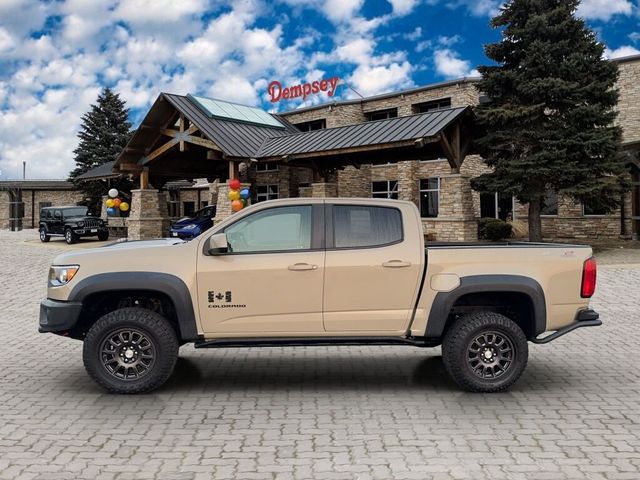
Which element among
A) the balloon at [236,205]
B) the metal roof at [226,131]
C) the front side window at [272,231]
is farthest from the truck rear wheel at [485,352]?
the metal roof at [226,131]

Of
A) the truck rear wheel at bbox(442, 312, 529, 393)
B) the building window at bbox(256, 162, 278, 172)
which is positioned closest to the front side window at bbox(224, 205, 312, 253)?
the truck rear wheel at bbox(442, 312, 529, 393)

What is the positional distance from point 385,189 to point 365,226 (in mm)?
31614

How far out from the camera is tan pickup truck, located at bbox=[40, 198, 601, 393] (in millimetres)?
5859

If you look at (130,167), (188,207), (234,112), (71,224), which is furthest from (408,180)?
(188,207)

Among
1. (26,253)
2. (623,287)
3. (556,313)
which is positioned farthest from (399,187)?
(556,313)

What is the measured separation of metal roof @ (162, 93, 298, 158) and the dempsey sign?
11119mm

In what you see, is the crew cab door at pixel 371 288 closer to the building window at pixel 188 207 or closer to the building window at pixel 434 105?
the building window at pixel 434 105

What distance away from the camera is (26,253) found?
2586 cm

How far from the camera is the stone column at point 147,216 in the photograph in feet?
105

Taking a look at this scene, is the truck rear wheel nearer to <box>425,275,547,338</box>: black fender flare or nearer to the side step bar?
<box>425,275,547,338</box>: black fender flare

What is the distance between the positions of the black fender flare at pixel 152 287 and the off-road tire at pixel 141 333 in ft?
0.64

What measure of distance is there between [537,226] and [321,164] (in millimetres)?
9356

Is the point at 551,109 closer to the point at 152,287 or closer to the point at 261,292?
the point at 261,292

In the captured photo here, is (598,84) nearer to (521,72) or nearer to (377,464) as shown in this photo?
(521,72)
